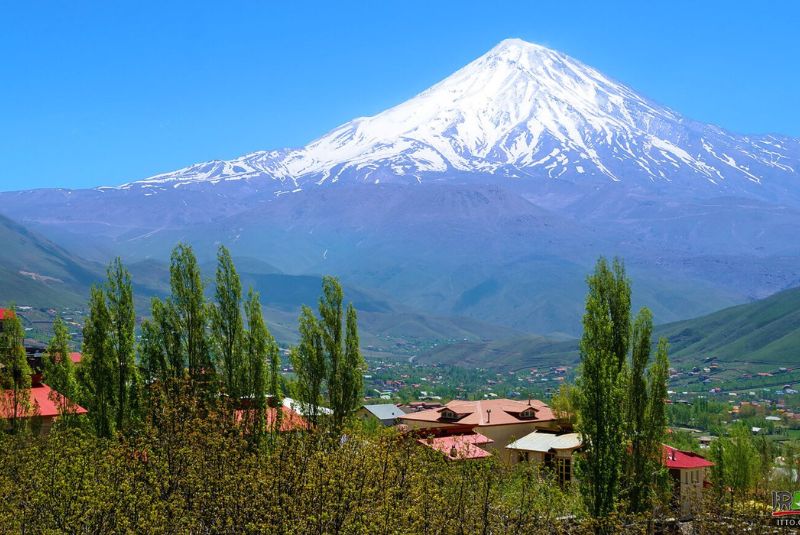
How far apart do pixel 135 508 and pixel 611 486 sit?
60.0ft

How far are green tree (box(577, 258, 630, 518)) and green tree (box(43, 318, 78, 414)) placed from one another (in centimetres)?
2262

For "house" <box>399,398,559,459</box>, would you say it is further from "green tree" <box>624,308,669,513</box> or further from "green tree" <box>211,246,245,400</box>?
"green tree" <box>211,246,245,400</box>

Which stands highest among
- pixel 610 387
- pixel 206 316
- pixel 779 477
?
pixel 206 316

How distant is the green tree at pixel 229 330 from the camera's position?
129 ft

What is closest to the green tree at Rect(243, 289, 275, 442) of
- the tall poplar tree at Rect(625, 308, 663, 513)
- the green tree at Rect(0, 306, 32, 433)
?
the green tree at Rect(0, 306, 32, 433)

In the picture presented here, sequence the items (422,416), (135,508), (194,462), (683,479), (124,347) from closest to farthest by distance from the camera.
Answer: (135,508) → (194,462) → (124,347) → (683,479) → (422,416)

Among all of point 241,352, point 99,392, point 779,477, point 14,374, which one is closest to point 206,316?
point 241,352

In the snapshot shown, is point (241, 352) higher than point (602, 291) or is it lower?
lower

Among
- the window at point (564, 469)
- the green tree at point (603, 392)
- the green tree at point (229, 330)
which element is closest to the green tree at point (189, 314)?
the green tree at point (229, 330)

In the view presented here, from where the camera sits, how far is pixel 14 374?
40.2 m

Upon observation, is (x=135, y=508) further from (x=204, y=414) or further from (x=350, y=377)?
(x=350, y=377)

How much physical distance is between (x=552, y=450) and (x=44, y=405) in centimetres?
2699

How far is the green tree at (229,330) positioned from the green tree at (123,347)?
144 inches

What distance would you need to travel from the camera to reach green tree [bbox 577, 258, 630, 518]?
1253 inches
